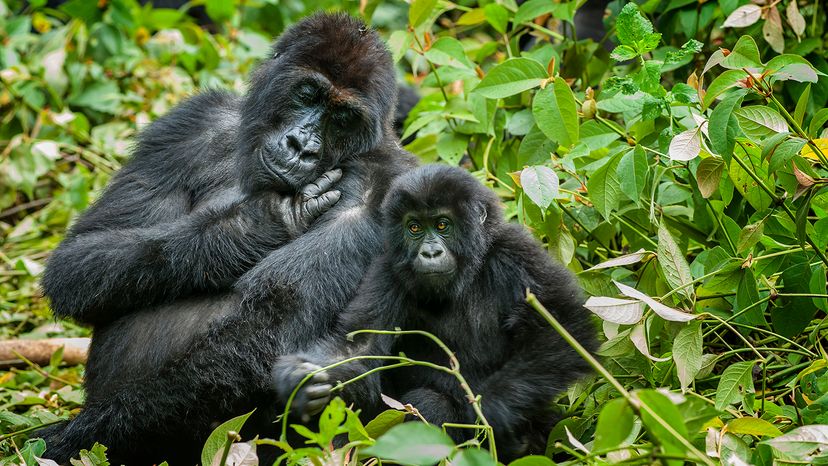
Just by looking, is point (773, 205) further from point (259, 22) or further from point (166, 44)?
point (259, 22)

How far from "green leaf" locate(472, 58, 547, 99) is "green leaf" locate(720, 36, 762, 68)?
0.64m

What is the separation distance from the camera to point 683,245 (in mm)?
3578

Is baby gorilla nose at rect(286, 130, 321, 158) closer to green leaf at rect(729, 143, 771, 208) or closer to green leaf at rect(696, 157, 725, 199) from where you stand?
green leaf at rect(696, 157, 725, 199)

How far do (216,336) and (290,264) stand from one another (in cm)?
35

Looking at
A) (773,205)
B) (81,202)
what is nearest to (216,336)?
(773,205)

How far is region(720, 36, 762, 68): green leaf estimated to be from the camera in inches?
115

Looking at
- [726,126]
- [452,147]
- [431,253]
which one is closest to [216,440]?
[431,253]

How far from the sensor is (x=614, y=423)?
1919 mm

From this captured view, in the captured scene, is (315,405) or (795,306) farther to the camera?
(795,306)

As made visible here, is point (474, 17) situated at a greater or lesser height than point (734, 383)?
greater

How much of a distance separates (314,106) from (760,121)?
1473 mm

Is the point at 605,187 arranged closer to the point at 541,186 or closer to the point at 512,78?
the point at 541,186

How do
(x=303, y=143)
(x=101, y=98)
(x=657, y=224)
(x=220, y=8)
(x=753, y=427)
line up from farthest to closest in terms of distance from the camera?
1. (x=220, y=8)
2. (x=101, y=98)
3. (x=303, y=143)
4. (x=657, y=224)
5. (x=753, y=427)

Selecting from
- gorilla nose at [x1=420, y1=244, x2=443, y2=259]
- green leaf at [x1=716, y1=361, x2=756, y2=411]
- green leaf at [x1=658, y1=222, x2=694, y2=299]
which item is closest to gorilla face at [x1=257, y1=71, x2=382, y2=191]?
gorilla nose at [x1=420, y1=244, x2=443, y2=259]
